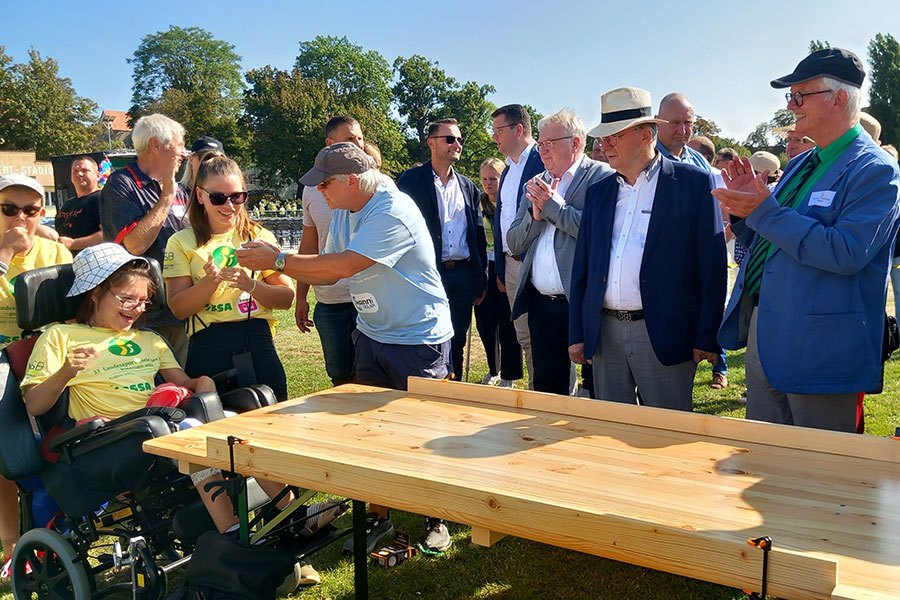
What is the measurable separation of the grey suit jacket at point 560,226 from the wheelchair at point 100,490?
1.82 m

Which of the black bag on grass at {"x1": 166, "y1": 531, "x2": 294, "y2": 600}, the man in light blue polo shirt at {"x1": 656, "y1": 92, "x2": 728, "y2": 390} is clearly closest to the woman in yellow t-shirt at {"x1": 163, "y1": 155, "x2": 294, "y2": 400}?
the black bag on grass at {"x1": 166, "y1": 531, "x2": 294, "y2": 600}

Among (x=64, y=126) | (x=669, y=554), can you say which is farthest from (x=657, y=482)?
(x=64, y=126)

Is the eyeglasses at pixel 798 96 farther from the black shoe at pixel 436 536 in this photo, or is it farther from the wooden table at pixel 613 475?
the black shoe at pixel 436 536

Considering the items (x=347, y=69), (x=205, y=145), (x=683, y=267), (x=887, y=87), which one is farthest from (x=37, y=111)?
(x=887, y=87)

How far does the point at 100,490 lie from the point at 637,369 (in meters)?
2.49

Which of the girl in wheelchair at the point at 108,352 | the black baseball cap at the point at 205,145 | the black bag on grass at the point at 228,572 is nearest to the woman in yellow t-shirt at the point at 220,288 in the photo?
the girl in wheelchair at the point at 108,352

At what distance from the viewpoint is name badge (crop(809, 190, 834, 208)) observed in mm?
2832

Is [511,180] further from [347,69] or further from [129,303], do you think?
[347,69]

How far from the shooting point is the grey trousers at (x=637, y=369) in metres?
3.56

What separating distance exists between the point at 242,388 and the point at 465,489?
179cm

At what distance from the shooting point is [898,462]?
2252mm

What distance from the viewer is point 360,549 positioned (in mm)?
3096

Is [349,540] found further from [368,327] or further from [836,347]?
[836,347]

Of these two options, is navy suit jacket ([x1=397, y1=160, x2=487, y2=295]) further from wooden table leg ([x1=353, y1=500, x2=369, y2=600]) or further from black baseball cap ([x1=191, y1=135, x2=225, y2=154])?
wooden table leg ([x1=353, y1=500, x2=369, y2=600])
